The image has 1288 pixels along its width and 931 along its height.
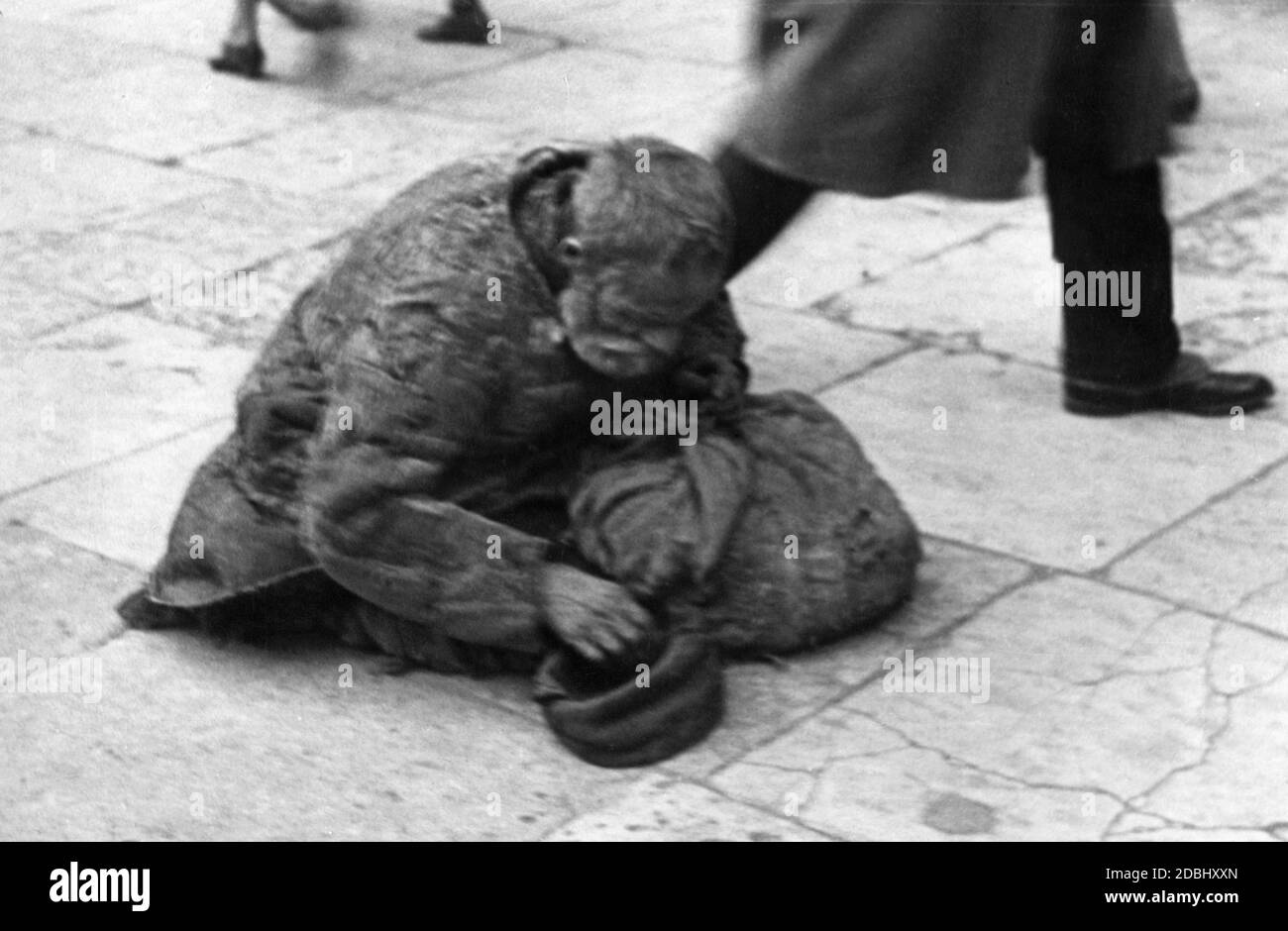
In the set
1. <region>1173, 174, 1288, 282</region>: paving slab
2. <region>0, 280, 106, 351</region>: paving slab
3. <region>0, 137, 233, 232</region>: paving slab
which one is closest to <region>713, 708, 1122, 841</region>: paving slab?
<region>1173, 174, 1288, 282</region>: paving slab

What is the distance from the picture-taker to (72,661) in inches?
163

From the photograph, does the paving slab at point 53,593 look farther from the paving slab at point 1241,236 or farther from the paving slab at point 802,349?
the paving slab at point 1241,236

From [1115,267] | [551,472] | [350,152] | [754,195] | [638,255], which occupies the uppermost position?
[638,255]

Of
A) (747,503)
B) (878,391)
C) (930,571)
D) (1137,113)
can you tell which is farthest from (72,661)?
(1137,113)

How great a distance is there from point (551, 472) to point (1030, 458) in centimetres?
131

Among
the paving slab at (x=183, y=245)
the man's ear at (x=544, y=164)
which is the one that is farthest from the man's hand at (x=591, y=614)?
the paving slab at (x=183, y=245)

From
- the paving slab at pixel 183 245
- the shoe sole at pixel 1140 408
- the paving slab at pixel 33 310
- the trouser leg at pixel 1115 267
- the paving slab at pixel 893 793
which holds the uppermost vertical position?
the trouser leg at pixel 1115 267

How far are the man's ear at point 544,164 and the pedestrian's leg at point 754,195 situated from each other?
3.13 ft

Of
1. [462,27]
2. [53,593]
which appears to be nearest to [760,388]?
[53,593]

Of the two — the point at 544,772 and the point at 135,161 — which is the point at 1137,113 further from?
the point at 135,161

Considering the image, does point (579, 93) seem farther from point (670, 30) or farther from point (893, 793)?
point (893, 793)

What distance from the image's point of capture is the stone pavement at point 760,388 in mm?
3613

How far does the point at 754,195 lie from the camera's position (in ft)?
15.8

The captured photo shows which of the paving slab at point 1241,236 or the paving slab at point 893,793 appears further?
the paving slab at point 1241,236
